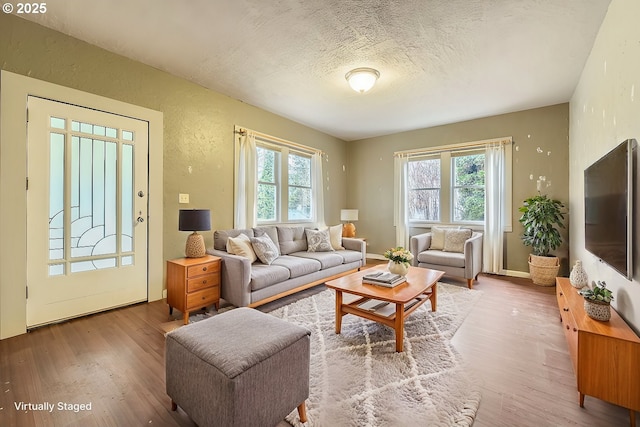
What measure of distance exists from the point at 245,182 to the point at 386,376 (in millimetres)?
3202

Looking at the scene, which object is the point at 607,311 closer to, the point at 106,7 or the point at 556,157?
the point at 556,157

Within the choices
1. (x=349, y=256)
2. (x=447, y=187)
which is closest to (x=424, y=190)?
(x=447, y=187)

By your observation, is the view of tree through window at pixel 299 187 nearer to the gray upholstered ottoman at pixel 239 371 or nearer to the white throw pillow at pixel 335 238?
the white throw pillow at pixel 335 238

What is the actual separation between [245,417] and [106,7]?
121 inches

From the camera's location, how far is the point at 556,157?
4.18 metres

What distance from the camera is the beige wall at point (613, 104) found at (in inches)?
67.5

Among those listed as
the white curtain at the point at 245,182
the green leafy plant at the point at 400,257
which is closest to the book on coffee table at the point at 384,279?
the green leafy plant at the point at 400,257

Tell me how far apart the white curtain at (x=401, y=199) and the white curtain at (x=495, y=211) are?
4.61 ft

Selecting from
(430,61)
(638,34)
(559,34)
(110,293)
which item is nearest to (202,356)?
(110,293)

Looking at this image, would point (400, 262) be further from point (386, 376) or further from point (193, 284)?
point (193, 284)

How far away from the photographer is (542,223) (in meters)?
3.84

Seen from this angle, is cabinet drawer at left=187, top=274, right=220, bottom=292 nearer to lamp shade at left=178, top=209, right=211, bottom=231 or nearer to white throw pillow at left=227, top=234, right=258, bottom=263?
white throw pillow at left=227, top=234, right=258, bottom=263

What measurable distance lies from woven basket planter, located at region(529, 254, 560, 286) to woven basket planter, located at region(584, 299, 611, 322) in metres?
2.55

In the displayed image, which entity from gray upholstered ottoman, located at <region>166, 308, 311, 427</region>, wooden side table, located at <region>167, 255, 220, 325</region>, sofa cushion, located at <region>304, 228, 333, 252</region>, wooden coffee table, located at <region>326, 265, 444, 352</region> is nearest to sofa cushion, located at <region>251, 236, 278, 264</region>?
wooden side table, located at <region>167, 255, 220, 325</region>
